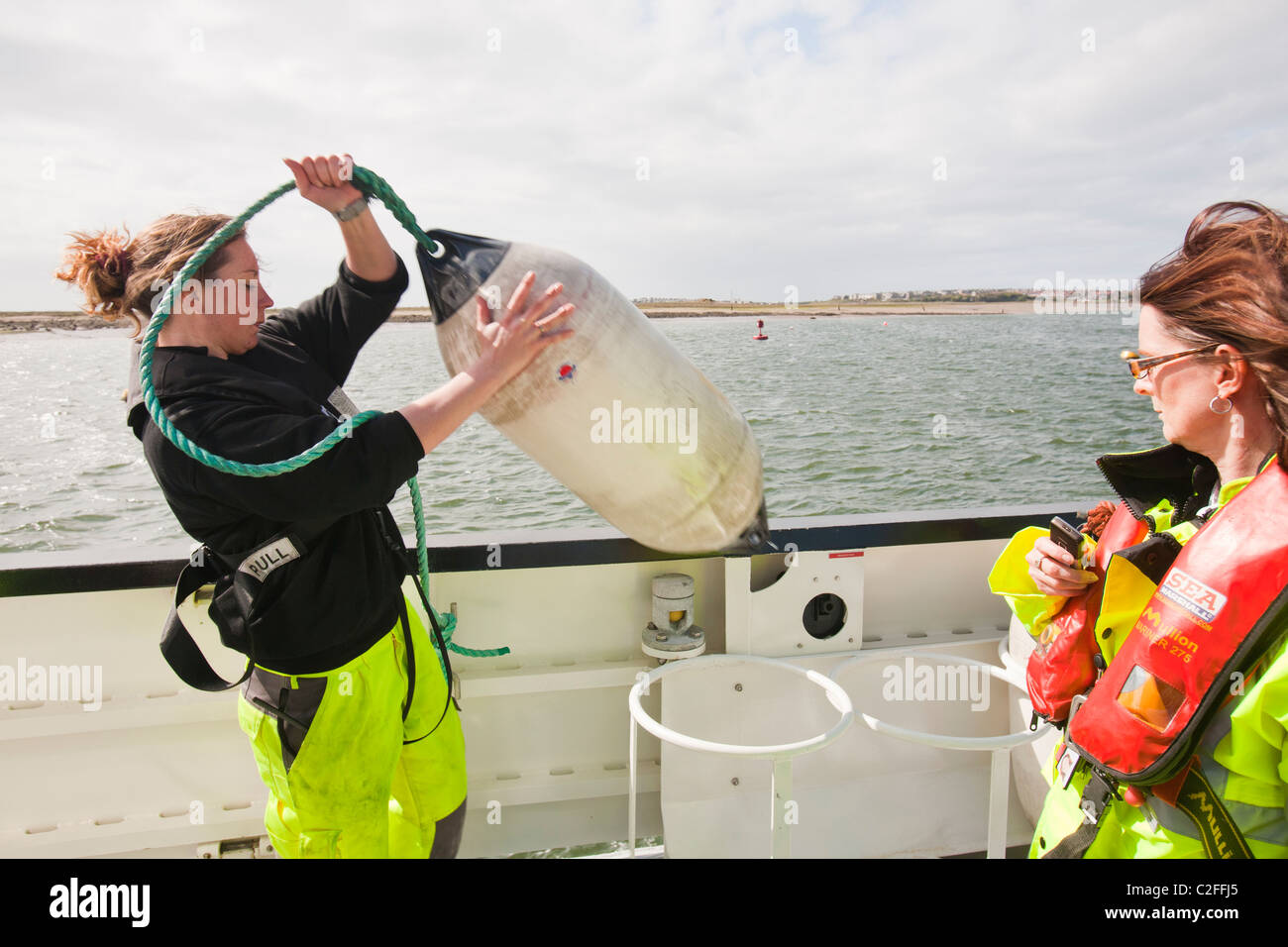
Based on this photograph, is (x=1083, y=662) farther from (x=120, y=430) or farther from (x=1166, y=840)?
(x=120, y=430)

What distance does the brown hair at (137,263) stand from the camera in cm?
163

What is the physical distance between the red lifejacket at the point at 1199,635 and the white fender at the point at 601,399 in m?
0.81

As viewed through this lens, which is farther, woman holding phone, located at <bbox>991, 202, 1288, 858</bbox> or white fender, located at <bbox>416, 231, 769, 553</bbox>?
white fender, located at <bbox>416, 231, 769, 553</bbox>

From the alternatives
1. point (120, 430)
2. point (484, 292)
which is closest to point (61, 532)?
point (120, 430)

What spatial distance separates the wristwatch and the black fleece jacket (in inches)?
7.7

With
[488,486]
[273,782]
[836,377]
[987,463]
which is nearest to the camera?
[273,782]

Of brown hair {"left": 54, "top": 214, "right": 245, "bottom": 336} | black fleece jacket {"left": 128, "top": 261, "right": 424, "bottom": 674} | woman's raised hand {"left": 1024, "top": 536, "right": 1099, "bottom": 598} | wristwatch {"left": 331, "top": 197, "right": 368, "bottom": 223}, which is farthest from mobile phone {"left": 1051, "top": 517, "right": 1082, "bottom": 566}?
brown hair {"left": 54, "top": 214, "right": 245, "bottom": 336}

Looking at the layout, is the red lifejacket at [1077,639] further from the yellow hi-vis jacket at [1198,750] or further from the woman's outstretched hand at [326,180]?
the woman's outstretched hand at [326,180]

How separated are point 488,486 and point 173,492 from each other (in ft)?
29.4

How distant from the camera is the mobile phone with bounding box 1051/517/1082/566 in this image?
161 centimetres

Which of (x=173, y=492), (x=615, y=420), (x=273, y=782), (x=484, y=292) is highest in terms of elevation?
(x=484, y=292)

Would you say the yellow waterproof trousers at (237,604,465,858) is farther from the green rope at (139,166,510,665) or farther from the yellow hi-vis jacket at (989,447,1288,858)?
the yellow hi-vis jacket at (989,447,1288,858)

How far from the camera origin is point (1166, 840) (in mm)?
1291

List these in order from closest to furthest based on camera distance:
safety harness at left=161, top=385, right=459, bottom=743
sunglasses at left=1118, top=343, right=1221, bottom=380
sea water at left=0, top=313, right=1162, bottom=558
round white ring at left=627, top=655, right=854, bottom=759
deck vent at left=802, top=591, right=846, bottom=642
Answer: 1. sunglasses at left=1118, top=343, right=1221, bottom=380
2. safety harness at left=161, top=385, right=459, bottom=743
3. round white ring at left=627, top=655, right=854, bottom=759
4. deck vent at left=802, top=591, right=846, bottom=642
5. sea water at left=0, top=313, right=1162, bottom=558
